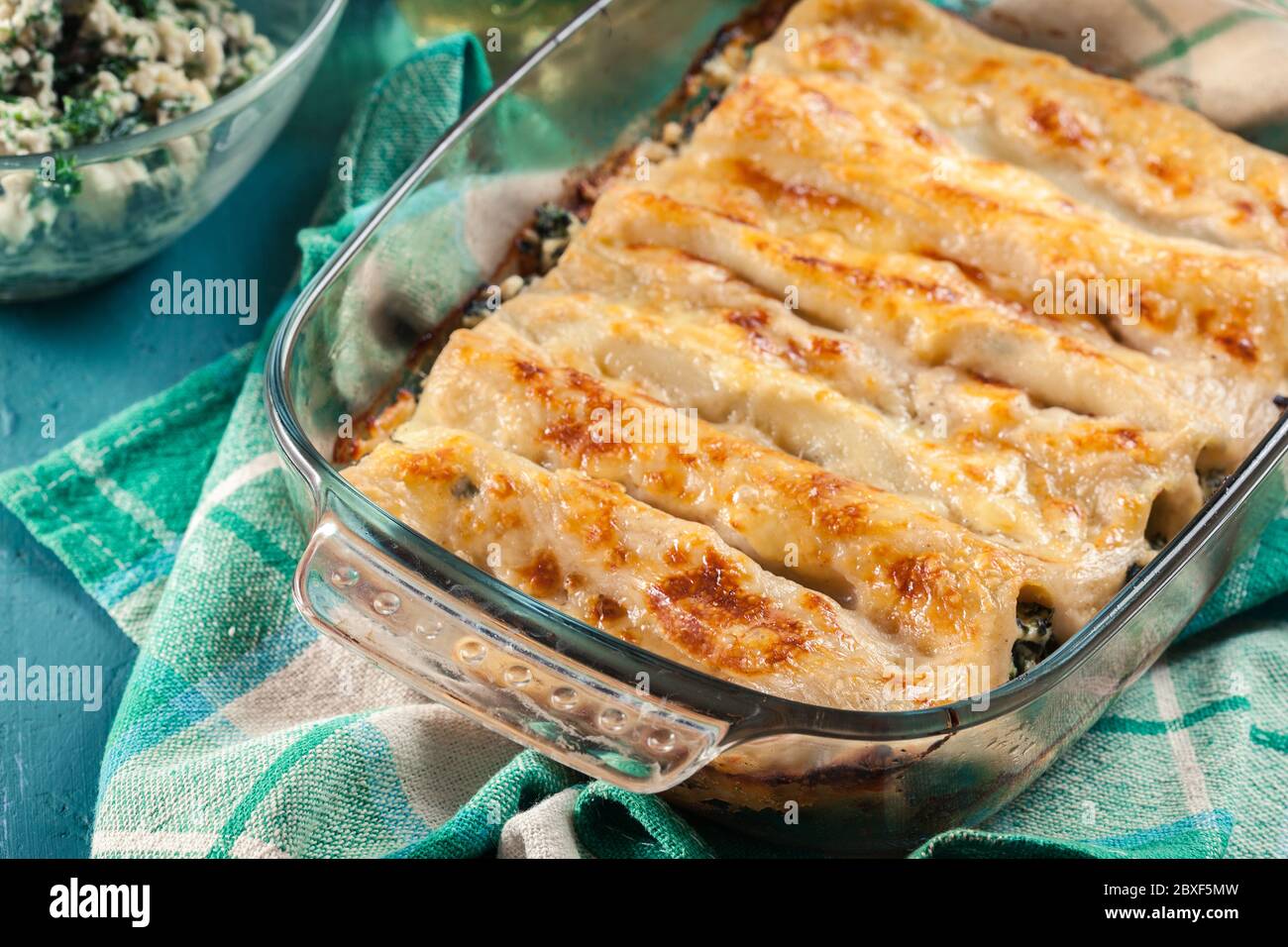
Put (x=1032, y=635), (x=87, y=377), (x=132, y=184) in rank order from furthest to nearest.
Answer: (x=87, y=377) → (x=132, y=184) → (x=1032, y=635)

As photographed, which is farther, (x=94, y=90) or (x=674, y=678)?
(x=94, y=90)

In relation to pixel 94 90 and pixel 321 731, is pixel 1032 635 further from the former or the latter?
pixel 94 90

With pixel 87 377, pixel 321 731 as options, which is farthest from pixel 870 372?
pixel 87 377

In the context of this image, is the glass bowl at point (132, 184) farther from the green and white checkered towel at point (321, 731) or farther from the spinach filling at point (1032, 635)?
the spinach filling at point (1032, 635)

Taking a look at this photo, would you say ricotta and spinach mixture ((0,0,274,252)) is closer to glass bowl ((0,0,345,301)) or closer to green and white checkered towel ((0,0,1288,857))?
glass bowl ((0,0,345,301))

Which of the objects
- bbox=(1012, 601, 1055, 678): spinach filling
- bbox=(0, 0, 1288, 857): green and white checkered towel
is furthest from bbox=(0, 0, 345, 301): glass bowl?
bbox=(1012, 601, 1055, 678): spinach filling

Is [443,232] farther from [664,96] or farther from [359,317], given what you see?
[664,96]
